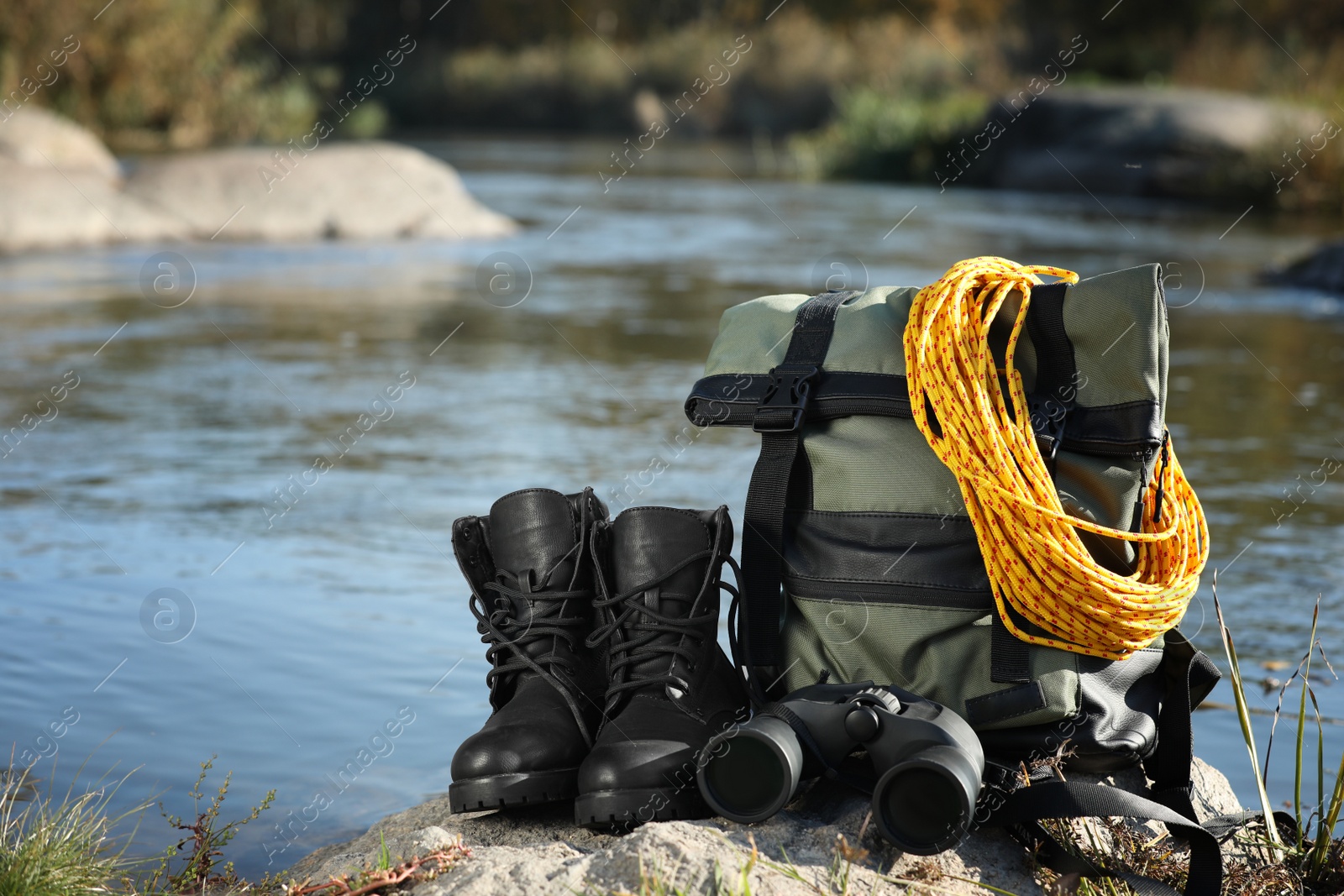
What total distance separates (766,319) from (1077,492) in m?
0.63

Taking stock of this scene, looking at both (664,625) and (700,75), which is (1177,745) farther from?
(700,75)

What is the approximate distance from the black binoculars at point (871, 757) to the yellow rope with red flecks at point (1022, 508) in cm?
26

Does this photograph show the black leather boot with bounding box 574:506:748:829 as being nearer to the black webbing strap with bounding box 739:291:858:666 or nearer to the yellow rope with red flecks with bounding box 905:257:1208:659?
the black webbing strap with bounding box 739:291:858:666

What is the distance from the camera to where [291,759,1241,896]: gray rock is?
180 centimetres

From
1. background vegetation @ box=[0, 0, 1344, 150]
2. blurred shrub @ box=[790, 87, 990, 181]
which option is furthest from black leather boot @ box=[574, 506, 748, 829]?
blurred shrub @ box=[790, 87, 990, 181]

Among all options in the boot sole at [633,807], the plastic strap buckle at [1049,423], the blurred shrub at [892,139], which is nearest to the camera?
the boot sole at [633,807]

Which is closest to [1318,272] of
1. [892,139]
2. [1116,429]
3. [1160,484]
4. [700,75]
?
[1160,484]

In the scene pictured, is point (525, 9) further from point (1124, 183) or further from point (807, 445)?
point (807, 445)

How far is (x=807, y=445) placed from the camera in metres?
2.36

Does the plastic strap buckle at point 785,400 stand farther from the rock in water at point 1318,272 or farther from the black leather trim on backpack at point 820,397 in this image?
the rock in water at point 1318,272

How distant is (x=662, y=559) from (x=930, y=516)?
1.49ft

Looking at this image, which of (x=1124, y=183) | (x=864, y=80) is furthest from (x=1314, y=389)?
(x=864, y=80)

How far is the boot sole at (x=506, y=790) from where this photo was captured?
215cm

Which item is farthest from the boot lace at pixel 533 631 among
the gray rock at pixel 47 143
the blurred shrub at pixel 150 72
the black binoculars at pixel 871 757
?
the blurred shrub at pixel 150 72
